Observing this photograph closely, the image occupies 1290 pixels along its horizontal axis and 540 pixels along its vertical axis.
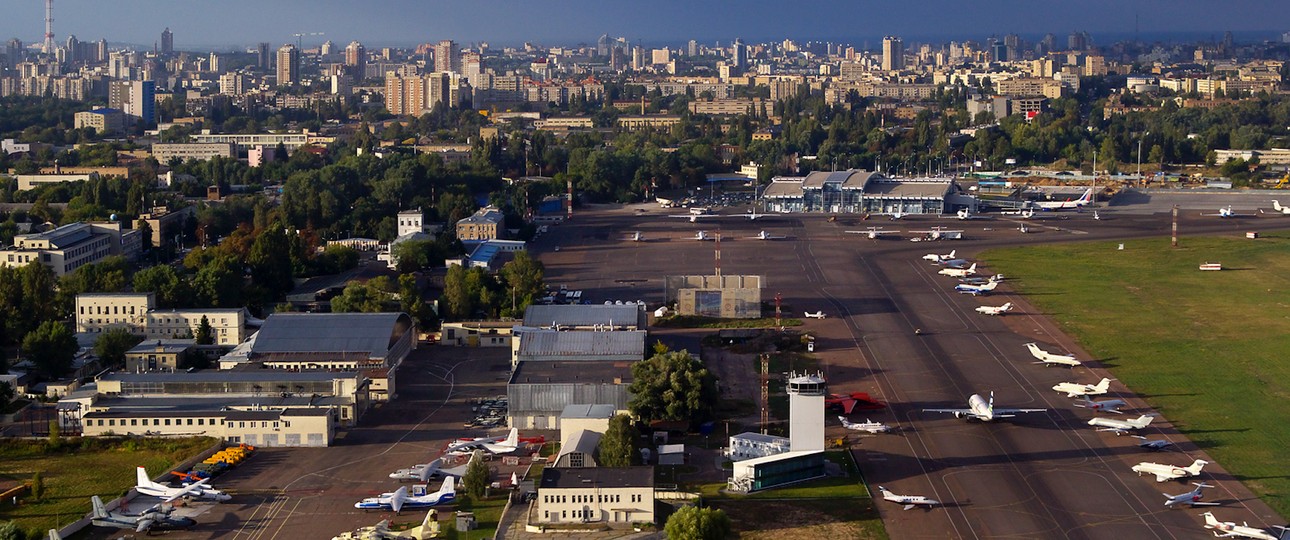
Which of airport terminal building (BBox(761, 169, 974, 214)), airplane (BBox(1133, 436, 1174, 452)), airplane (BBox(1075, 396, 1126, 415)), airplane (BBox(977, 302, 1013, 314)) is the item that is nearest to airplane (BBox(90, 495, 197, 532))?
airplane (BBox(1133, 436, 1174, 452))

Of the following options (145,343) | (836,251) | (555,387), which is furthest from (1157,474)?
(836,251)

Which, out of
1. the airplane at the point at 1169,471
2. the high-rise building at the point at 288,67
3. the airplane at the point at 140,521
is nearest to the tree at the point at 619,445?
the airplane at the point at 140,521

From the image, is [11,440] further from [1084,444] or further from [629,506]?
[1084,444]

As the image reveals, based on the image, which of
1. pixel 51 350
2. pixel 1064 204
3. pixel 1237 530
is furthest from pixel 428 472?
pixel 1064 204

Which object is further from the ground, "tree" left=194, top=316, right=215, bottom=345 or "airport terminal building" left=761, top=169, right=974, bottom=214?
"airport terminal building" left=761, top=169, right=974, bottom=214

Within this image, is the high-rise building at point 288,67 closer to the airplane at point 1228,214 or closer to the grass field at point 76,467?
the airplane at point 1228,214

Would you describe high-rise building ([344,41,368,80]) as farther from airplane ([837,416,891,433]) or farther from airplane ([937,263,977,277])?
airplane ([837,416,891,433])
